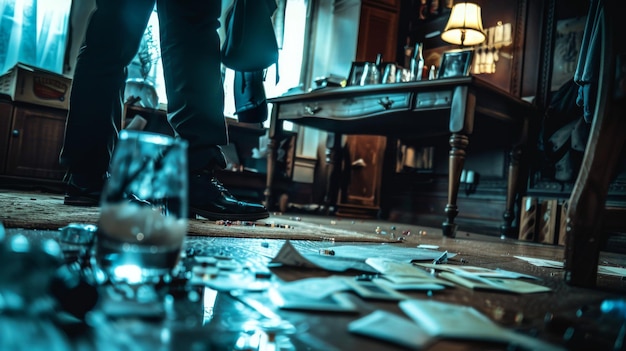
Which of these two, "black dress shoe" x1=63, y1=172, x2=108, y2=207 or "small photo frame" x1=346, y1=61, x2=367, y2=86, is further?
"small photo frame" x1=346, y1=61, x2=367, y2=86

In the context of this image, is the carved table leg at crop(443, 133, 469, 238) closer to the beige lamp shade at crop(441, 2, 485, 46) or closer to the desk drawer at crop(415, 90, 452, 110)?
the desk drawer at crop(415, 90, 452, 110)

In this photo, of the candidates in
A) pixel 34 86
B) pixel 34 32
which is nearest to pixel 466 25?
pixel 34 86

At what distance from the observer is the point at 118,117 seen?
158 centimetres

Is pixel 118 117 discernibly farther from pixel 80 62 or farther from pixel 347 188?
pixel 347 188

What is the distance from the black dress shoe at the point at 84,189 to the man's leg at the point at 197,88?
0.36 meters

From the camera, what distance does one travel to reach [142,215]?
0.42m

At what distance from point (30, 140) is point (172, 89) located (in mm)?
2198

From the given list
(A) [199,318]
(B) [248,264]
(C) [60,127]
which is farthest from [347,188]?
(A) [199,318]

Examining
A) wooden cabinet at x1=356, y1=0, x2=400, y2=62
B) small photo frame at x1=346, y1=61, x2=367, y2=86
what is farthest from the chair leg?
wooden cabinet at x1=356, y1=0, x2=400, y2=62

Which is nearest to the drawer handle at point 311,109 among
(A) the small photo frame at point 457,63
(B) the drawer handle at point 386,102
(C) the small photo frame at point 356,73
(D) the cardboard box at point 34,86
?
(C) the small photo frame at point 356,73

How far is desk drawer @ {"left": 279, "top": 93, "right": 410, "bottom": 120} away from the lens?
233 centimetres

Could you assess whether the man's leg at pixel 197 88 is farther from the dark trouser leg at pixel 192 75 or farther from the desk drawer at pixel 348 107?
the desk drawer at pixel 348 107

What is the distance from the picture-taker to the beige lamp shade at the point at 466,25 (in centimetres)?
310

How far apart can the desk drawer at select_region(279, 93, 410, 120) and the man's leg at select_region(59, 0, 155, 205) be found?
4.27 ft
